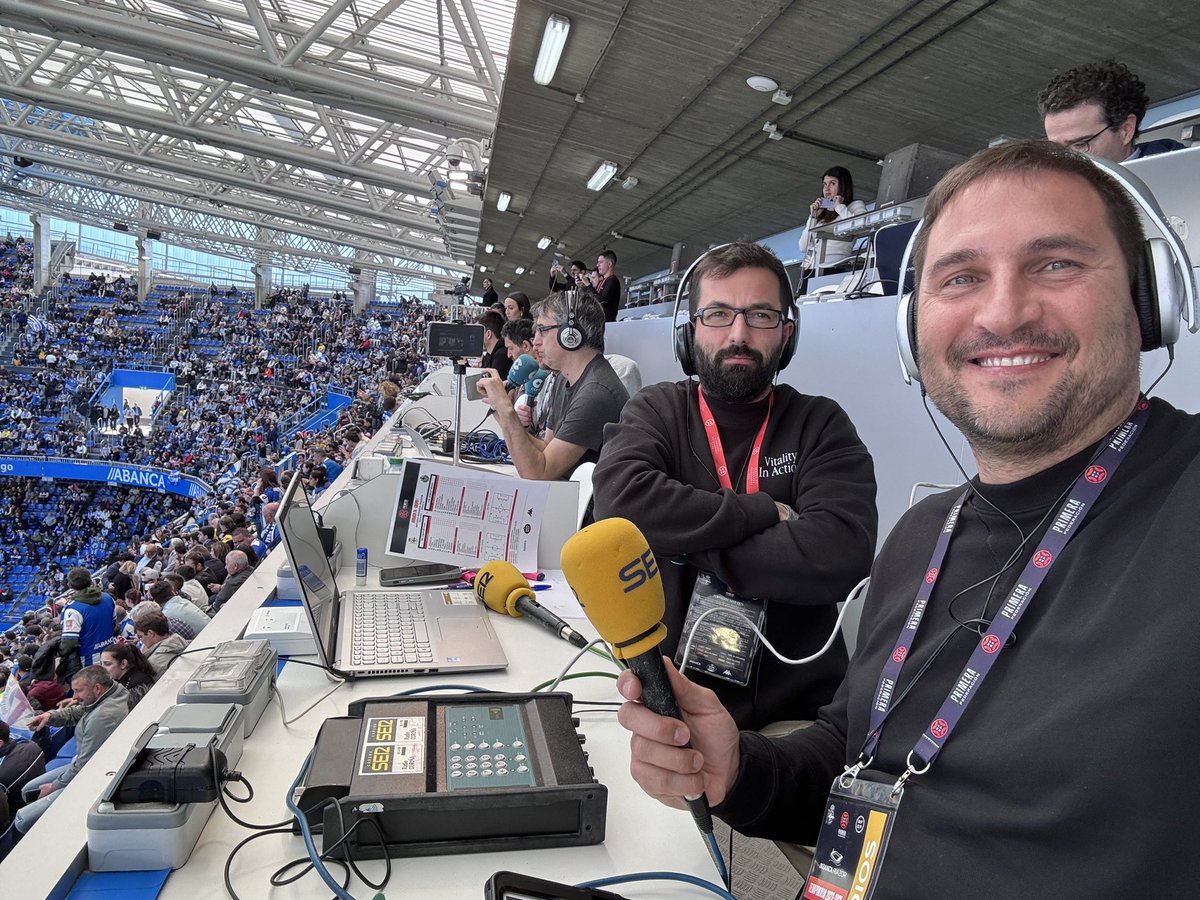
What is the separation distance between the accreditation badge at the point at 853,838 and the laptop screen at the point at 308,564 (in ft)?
2.95

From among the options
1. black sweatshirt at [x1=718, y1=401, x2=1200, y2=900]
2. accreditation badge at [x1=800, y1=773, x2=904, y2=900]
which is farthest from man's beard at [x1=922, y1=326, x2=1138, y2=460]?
accreditation badge at [x1=800, y1=773, x2=904, y2=900]

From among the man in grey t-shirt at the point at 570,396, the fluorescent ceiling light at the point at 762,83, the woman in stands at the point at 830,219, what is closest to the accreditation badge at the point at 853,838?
the man in grey t-shirt at the point at 570,396

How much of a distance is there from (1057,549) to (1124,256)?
1.27ft

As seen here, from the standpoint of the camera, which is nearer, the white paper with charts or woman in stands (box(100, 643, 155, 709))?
the white paper with charts

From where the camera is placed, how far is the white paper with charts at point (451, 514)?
225 centimetres

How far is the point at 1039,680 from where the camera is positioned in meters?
0.79

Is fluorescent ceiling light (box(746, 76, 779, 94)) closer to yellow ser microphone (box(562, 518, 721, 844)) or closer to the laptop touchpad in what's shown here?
the laptop touchpad

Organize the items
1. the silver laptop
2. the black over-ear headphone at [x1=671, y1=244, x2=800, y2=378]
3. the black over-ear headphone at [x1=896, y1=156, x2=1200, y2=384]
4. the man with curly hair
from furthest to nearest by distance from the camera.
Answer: the man with curly hair → the black over-ear headphone at [x1=671, y1=244, x2=800, y2=378] → the silver laptop → the black over-ear headphone at [x1=896, y1=156, x2=1200, y2=384]

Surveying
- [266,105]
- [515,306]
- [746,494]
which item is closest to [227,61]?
[266,105]

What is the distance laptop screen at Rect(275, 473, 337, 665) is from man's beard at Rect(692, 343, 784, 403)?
972mm

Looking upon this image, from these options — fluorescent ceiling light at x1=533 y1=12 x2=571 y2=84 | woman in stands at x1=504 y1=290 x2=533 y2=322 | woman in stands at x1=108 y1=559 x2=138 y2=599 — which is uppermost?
fluorescent ceiling light at x1=533 y1=12 x2=571 y2=84

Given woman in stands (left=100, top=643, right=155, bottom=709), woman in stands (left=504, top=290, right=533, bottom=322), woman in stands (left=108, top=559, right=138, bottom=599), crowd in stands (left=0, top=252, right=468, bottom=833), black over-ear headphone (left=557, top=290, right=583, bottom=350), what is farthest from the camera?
woman in stands (left=108, top=559, right=138, bottom=599)

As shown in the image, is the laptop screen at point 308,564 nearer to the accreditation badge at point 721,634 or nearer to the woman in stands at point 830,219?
the accreditation badge at point 721,634

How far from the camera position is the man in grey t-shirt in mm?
2969
